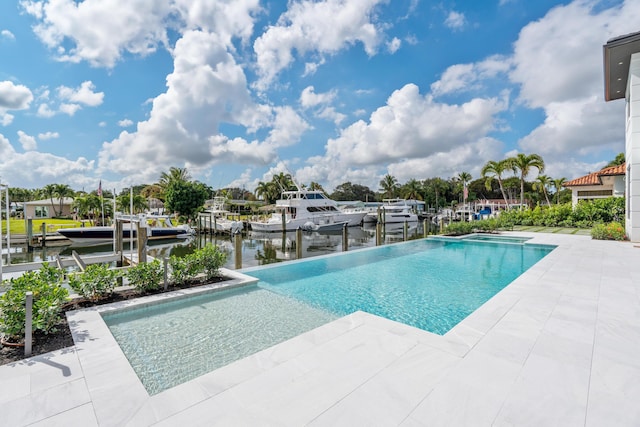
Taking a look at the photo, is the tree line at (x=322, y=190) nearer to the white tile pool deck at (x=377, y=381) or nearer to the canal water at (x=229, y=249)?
the canal water at (x=229, y=249)

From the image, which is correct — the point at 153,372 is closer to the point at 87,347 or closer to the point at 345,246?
the point at 87,347

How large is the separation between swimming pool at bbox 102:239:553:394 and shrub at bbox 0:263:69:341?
0.81 m

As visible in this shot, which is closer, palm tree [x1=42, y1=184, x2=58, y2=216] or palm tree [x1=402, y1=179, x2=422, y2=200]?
palm tree [x1=42, y1=184, x2=58, y2=216]

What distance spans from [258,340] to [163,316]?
1.83 meters

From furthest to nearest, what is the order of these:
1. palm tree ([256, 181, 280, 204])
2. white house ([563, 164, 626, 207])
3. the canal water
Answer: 1. palm tree ([256, 181, 280, 204])
2. white house ([563, 164, 626, 207])
3. the canal water

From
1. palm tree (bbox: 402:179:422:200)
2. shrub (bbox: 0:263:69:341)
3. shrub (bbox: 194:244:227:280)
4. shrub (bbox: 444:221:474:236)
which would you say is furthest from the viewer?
palm tree (bbox: 402:179:422:200)

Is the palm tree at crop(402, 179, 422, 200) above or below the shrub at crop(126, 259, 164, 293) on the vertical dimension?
above

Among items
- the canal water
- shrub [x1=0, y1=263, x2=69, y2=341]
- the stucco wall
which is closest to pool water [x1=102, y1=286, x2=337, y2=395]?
shrub [x1=0, y1=263, x2=69, y2=341]

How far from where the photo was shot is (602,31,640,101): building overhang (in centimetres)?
926

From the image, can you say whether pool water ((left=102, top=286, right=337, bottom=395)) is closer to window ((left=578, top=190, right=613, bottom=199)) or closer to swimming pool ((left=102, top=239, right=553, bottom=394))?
swimming pool ((left=102, top=239, right=553, bottom=394))

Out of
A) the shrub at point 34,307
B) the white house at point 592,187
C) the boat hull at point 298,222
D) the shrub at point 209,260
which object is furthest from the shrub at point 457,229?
the shrub at point 34,307

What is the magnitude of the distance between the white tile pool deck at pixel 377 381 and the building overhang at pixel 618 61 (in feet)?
31.9

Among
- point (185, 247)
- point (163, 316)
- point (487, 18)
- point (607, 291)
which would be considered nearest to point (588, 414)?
point (607, 291)

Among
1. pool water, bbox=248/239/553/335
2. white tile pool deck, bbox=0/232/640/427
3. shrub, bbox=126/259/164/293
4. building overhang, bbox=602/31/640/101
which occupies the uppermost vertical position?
building overhang, bbox=602/31/640/101
